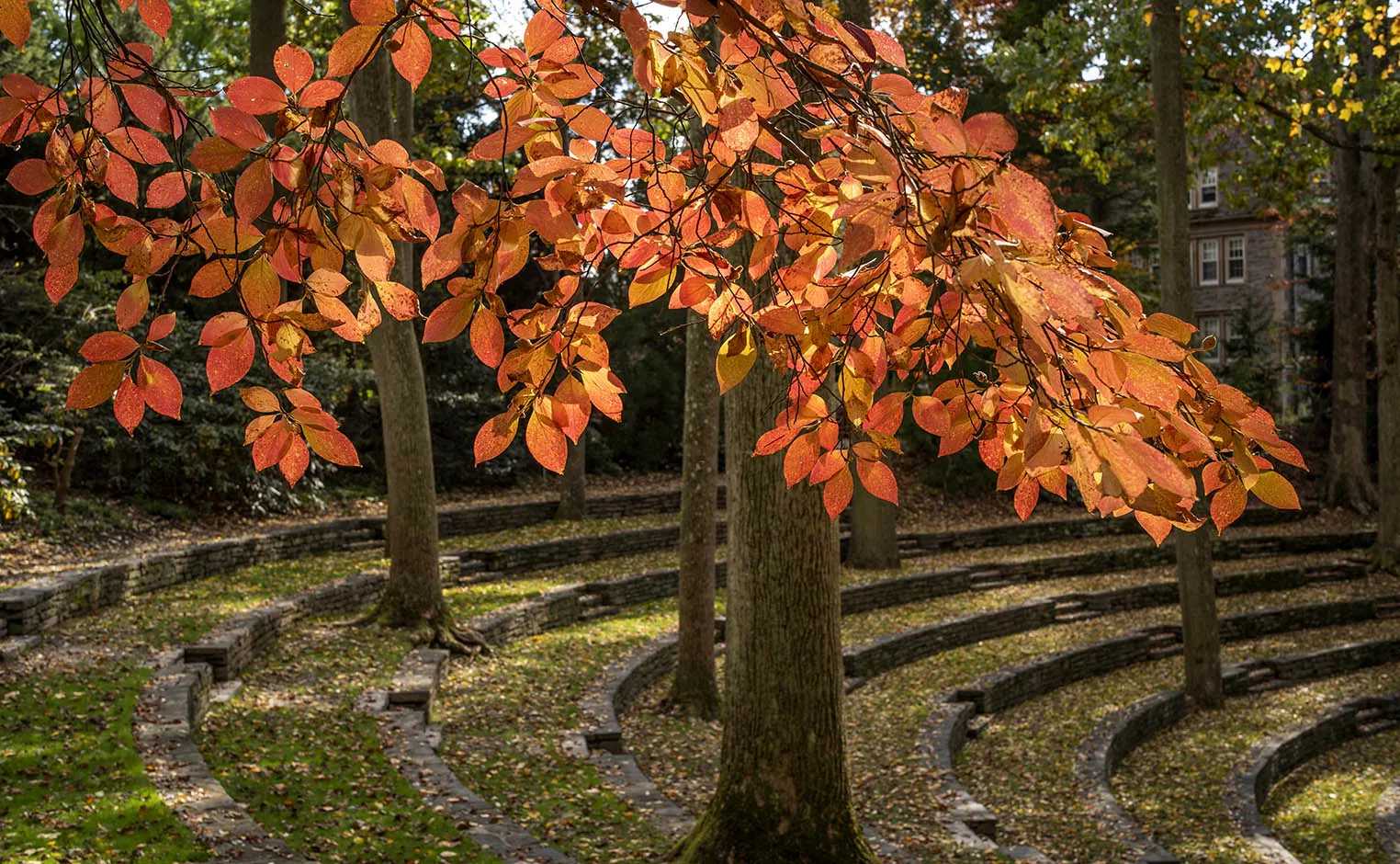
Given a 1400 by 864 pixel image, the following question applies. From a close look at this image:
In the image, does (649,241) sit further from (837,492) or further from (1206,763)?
(1206,763)

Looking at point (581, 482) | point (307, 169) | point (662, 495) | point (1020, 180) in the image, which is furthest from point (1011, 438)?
point (662, 495)

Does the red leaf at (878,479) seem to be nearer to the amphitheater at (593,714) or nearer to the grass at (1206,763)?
the amphitheater at (593,714)

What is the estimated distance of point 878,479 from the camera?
183 cm

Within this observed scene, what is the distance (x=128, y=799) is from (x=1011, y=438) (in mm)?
4380

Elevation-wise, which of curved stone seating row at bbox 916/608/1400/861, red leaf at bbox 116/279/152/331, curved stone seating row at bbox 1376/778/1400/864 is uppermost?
red leaf at bbox 116/279/152/331

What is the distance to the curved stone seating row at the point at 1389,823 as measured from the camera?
7.31 m

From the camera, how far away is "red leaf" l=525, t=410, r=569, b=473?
1739 millimetres

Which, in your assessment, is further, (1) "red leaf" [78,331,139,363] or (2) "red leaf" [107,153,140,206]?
(2) "red leaf" [107,153,140,206]

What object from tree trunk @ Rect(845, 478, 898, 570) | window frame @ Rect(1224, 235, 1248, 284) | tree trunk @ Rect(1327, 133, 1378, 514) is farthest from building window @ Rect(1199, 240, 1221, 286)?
tree trunk @ Rect(845, 478, 898, 570)

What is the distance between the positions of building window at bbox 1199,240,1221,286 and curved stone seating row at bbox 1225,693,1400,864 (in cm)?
2576

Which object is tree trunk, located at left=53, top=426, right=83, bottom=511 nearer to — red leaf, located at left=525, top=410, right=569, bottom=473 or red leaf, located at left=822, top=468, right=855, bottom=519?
red leaf, located at left=525, top=410, right=569, bottom=473

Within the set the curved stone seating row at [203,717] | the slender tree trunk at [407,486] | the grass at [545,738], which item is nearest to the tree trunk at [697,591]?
the grass at [545,738]

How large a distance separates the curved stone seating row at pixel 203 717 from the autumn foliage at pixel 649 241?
3018mm

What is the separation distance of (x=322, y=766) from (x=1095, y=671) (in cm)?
837
